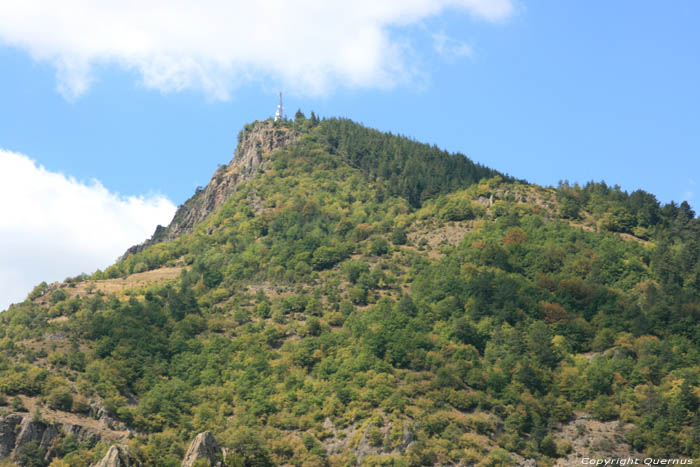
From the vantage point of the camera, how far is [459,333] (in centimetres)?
15288

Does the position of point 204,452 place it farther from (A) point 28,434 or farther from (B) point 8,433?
(B) point 8,433

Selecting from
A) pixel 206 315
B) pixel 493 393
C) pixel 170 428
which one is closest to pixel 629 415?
pixel 493 393

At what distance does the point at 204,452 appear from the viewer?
110 meters

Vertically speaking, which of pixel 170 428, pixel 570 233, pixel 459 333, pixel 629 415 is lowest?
pixel 170 428

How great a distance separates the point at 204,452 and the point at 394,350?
46.3 m

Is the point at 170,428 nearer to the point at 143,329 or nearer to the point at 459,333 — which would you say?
the point at 143,329

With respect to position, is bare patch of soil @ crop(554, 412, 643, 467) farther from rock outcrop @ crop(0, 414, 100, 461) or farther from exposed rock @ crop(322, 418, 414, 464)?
rock outcrop @ crop(0, 414, 100, 461)

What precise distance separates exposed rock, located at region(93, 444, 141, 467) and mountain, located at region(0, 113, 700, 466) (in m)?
0.25

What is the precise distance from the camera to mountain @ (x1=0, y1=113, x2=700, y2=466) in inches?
5030

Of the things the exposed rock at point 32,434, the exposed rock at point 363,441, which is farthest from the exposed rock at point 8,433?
the exposed rock at point 363,441

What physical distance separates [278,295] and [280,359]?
980 inches

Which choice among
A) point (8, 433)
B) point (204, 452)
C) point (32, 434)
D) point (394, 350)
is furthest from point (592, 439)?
point (8, 433)

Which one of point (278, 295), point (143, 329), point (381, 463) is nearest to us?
point (381, 463)

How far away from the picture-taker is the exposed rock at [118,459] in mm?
103188
